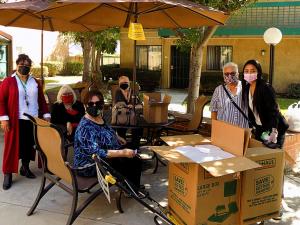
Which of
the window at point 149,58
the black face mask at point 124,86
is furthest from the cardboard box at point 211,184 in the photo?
the window at point 149,58

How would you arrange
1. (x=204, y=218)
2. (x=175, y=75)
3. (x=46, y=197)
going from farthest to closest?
1. (x=175, y=75)
2. (x=46, y=197)
3. (x=204, y=218)

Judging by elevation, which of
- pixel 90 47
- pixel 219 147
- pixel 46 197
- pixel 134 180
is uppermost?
pixel 90 47

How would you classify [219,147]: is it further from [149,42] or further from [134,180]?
[149,42]

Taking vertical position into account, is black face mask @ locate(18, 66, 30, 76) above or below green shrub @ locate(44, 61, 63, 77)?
below

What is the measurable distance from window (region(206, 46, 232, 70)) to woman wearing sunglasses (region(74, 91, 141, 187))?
1631 centimetres

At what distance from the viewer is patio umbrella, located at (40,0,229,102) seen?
5.05 metres

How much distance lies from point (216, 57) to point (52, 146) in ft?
55.9

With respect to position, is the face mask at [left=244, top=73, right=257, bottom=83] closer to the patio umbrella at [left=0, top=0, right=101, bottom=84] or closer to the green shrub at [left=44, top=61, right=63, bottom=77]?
the patio umbrella at [left=0, top=0, right=101, bottom=84]

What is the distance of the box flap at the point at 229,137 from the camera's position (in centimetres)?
336

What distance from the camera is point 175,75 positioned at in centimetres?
2119

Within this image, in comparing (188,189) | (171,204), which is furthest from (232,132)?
(171,204)

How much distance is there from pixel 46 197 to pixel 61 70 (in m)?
25.7

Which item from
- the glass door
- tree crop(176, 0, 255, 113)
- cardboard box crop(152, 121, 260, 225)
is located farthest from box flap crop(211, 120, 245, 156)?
the glass door

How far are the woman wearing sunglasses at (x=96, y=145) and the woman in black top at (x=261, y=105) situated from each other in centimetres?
138
